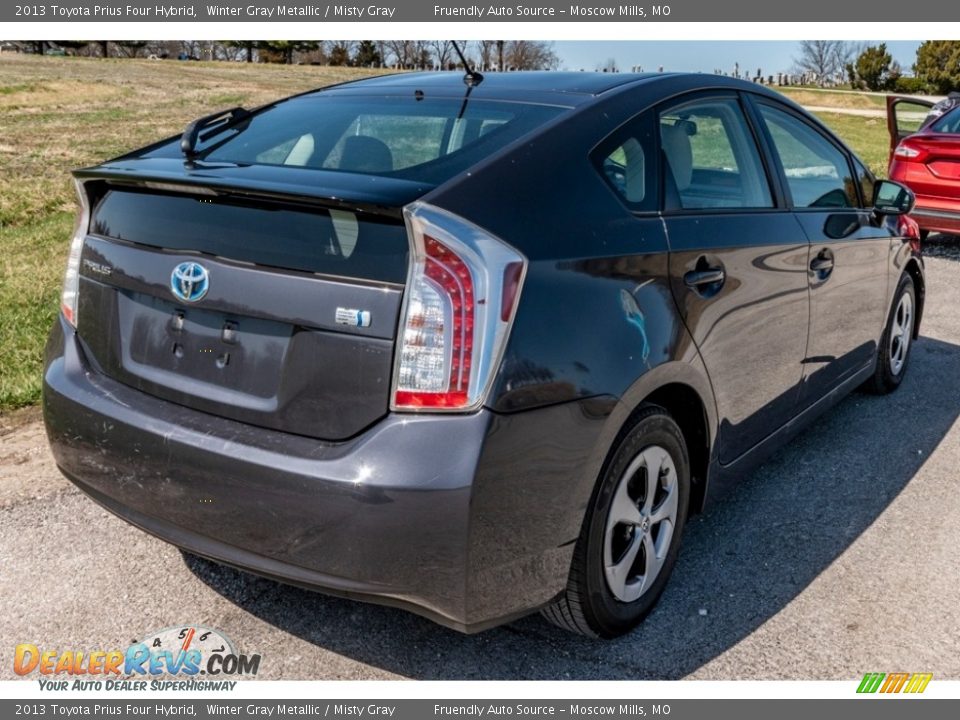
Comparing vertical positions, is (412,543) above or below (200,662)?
above

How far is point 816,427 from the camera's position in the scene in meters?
4.95

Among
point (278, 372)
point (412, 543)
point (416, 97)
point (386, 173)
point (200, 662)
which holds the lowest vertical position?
point (200, 662)

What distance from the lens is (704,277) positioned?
309 centimetres

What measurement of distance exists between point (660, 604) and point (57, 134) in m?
18.2

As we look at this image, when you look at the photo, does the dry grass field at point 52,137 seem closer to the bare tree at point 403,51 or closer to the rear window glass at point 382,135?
the rear window glass at point 382,135

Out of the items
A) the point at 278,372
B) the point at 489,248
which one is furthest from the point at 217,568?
the point at 489,248

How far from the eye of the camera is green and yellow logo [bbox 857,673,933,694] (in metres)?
2.84

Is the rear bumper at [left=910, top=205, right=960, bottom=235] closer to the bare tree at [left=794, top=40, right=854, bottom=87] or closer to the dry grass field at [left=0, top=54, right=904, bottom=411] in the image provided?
the dry grass field at [left=0, top=54, right=904, bottom=411]

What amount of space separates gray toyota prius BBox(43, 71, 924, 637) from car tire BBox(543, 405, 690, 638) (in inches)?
0.5

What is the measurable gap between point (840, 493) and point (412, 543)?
97.5 inches

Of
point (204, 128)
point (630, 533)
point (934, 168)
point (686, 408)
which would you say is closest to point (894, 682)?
point (630, 533)

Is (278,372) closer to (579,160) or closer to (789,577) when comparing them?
(579,160)

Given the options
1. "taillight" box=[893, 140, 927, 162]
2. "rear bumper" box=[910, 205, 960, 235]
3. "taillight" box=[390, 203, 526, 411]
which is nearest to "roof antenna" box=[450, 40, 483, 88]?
"taillight" box=[390, 203, 526, 411]

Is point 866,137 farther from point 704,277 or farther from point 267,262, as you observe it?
point 267,262
